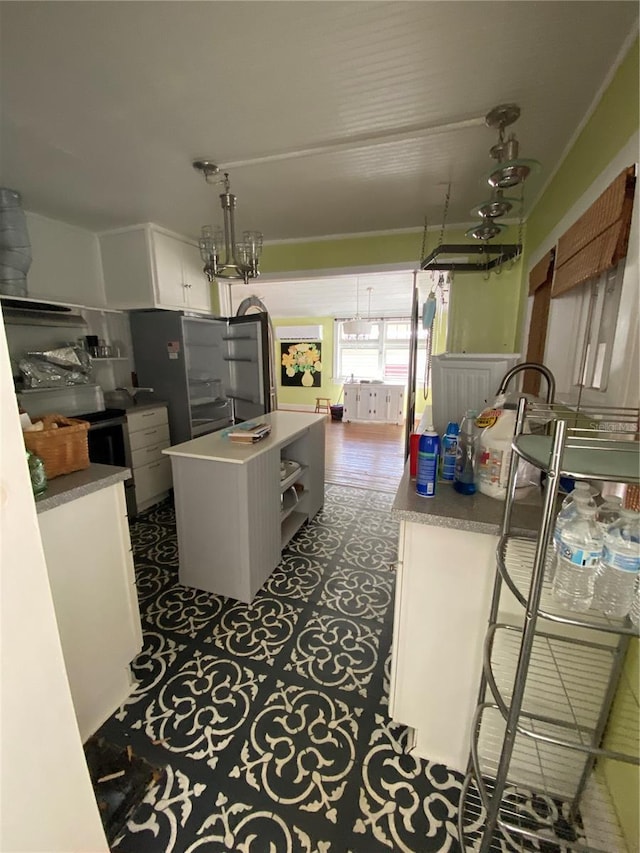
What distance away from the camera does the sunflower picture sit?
7.64m

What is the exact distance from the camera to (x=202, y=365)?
3607mm

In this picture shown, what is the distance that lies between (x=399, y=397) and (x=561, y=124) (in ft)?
16.7

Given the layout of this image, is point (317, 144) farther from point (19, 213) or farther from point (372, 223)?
point (19, 213)

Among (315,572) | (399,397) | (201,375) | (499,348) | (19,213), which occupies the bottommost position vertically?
(315,572)

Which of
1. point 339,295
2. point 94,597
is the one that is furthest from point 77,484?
point 339,295

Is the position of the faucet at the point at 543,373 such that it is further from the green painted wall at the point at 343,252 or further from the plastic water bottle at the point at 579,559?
the green painted wall at the point at 343,252

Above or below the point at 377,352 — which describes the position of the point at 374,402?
A: below

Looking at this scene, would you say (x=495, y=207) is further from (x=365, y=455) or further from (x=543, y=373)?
(x=365, y=455)

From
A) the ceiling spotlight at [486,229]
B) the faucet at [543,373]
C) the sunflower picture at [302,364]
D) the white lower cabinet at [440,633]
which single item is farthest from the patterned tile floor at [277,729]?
the sunflower picture at [302,364]

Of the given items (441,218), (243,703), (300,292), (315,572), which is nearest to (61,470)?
(243,703)

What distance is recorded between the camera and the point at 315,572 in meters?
2.21

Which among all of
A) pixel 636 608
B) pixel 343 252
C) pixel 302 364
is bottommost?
pixel 636 608

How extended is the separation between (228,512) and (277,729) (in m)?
0.92

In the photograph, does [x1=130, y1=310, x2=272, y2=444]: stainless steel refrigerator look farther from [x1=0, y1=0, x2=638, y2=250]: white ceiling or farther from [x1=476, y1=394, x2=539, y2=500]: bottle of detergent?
[x1=476, y1=394, x2=539, y2=500]: bottle of detergent
